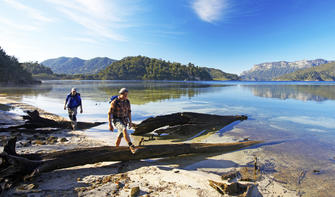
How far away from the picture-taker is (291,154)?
8.12m

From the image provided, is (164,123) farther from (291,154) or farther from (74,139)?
(291,154)

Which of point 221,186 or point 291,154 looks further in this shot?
point 291,154

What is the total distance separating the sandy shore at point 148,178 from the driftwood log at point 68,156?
271mm

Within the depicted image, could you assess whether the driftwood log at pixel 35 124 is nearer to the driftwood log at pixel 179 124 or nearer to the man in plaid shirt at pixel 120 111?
the driftwood log at pixel 179 124

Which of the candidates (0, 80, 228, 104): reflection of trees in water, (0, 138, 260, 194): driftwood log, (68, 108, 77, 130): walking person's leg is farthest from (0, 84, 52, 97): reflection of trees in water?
(0, 138, 260, 194): driftwood log

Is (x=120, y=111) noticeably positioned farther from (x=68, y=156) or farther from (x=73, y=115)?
(x=73, y=115)

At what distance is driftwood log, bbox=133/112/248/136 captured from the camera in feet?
34.6

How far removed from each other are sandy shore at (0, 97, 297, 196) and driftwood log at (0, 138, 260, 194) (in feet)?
0.89

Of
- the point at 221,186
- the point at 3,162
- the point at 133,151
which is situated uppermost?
the point at 3,162

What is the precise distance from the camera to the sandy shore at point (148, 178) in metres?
4.55

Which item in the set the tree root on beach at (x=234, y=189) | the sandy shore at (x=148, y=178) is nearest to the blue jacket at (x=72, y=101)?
the sandy shore at (x=148, y=178)

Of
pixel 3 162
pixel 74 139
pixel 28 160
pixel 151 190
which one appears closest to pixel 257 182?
pixel 151 190

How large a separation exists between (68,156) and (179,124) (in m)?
7.10

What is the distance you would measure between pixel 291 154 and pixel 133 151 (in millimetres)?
7494
